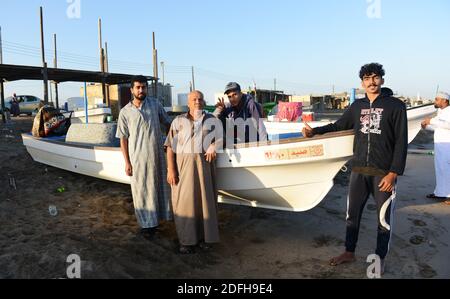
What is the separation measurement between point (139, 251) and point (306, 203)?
6.38 ft

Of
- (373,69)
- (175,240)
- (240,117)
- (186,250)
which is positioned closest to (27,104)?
(175,240)

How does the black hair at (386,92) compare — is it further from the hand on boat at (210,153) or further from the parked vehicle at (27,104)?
the parked vehicle at (27,104)

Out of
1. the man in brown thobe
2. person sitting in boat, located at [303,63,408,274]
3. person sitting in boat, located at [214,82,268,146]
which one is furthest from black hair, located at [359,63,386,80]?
the man in brown thobe

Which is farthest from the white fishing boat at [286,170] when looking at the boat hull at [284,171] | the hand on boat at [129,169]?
the hand on boat at [129,169]

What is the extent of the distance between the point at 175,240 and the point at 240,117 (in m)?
1.62

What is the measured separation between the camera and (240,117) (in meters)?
4.08

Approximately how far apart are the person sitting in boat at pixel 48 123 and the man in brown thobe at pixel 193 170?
4.61m

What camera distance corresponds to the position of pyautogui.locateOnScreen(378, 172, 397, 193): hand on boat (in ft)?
9.84

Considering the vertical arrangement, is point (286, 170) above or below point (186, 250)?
above

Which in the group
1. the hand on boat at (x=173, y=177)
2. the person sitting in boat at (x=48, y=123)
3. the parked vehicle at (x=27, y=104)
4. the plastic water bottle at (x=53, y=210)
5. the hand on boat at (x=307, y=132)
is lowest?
the plastic water bottle at (x=53, y=210)

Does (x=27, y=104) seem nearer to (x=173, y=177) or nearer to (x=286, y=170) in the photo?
(x=173, y=177)

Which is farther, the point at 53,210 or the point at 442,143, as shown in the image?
the point at 442,143

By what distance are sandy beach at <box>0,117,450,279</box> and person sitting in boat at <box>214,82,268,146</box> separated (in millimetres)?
1274

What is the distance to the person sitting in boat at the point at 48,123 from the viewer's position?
707 cm
